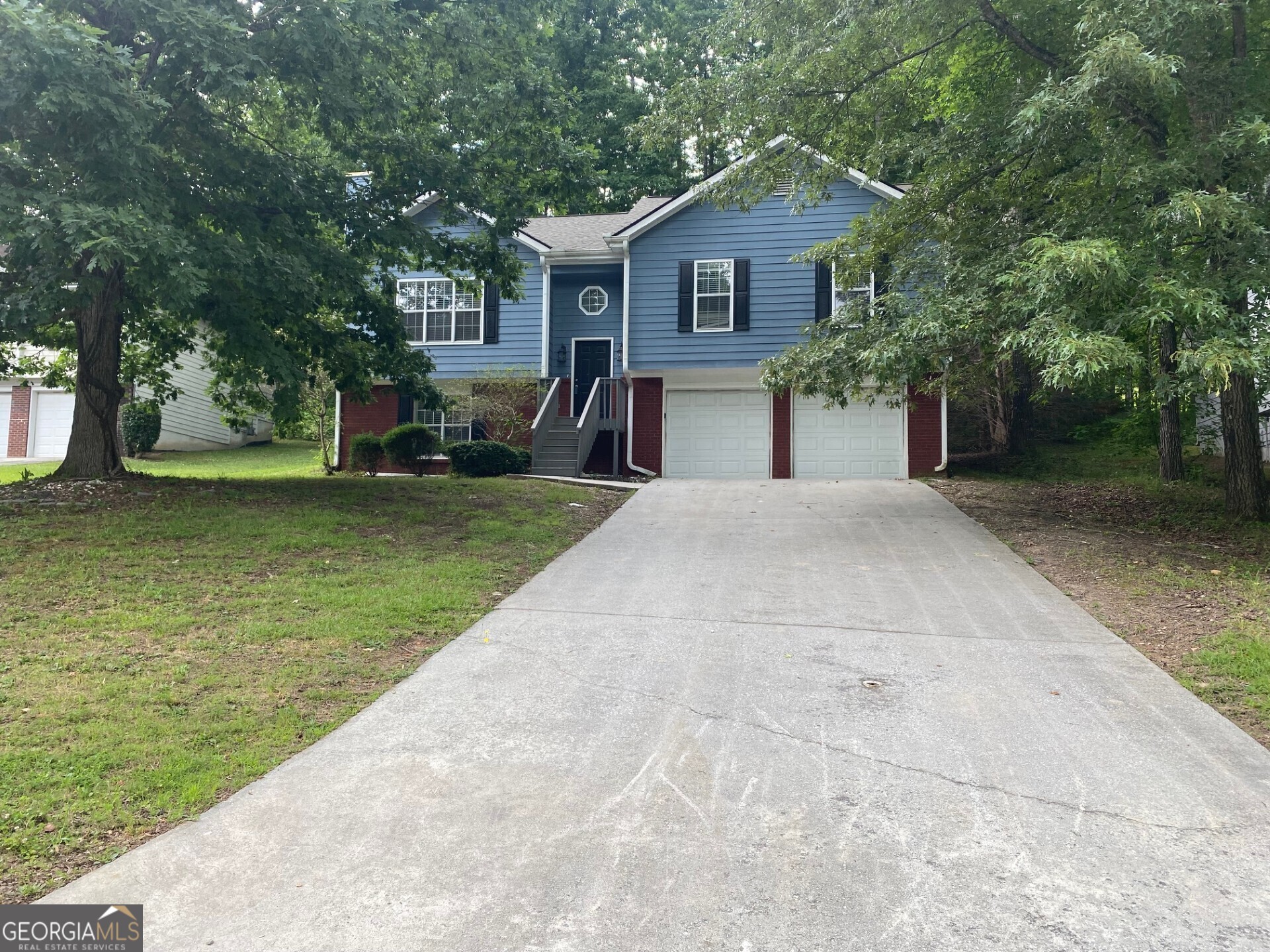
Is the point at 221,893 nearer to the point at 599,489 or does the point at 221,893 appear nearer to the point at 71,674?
the point at 71,674


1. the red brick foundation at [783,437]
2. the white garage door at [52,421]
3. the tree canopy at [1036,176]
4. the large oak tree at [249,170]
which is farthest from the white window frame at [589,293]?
the white garage door at [52,421]

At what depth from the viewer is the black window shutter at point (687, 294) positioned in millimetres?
18062

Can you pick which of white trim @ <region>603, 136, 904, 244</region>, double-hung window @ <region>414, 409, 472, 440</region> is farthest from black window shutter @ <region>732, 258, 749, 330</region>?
double-hung window @ <region>414, 409, 472, 440</region>

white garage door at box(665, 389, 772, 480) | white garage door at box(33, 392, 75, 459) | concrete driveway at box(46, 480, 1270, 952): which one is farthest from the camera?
white garage door at box(33, 392, 75, 459)

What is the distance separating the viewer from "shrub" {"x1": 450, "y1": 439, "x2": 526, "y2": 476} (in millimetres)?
15930

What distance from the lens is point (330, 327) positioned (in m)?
13.2

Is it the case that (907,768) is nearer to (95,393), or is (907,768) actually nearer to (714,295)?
(95,393)

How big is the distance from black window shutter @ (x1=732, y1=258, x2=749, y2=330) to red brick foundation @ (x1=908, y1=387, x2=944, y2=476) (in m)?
3.69

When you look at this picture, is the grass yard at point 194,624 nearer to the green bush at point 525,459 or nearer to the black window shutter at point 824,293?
the green bush at point 525,459

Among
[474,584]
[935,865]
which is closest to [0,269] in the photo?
[474,584]

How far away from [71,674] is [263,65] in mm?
7401

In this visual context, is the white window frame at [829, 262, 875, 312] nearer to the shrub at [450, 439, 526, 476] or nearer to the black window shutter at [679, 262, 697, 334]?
the black window shutter at [679, 262, 697, 334]

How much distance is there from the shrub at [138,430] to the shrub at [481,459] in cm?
1133

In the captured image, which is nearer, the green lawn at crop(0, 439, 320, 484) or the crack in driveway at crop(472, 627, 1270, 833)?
the crack in driveway at crop(472, 627, 1270, 833)
